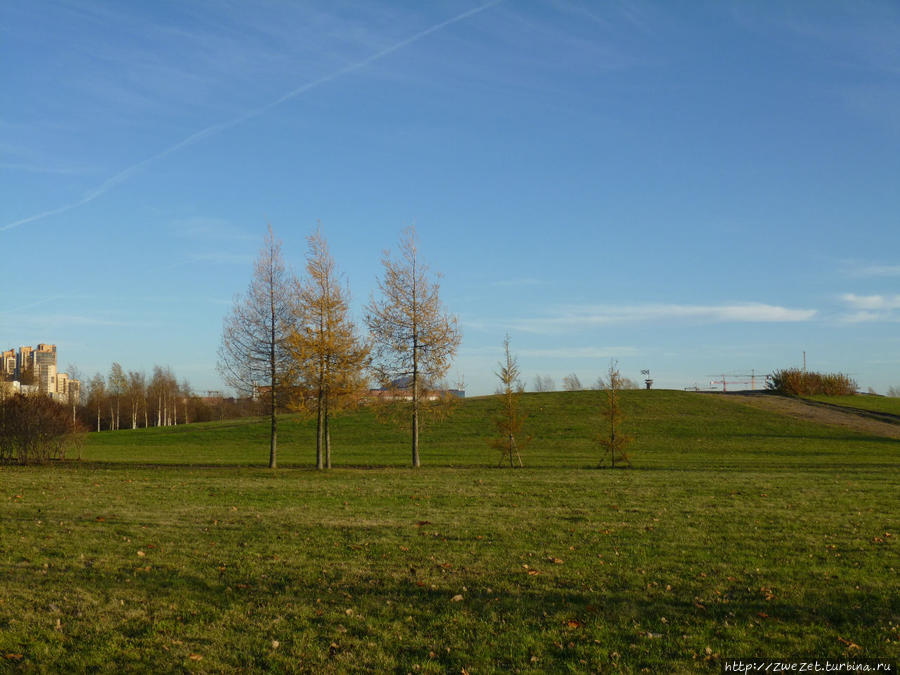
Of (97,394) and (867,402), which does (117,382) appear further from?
(867,402)

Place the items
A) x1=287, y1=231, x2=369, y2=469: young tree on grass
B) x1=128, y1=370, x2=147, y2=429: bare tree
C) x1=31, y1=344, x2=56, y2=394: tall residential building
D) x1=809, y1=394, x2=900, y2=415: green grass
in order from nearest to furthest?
x1=287, y1=231, x2=369, y2=469: young tree on grass < x1=809, y1=394, x2=900, y2=415: green grass < x1=128, y1=370, x2=147, y2=429: bare tree < x1=31, y1=344, x2=56, y2=394: tall residential building

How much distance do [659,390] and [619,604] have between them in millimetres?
62160

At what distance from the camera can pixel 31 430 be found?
94.0ft

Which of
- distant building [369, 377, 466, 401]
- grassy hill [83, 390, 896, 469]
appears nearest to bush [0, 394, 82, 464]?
grassy hill [83, 390, 896, 469]

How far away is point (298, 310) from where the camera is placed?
93.1 feet

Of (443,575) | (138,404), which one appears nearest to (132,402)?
(138,404)

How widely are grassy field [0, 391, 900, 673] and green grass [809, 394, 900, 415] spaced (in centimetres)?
4791

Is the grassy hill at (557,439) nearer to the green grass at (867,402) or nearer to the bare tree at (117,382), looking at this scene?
the green grass at (867,402)

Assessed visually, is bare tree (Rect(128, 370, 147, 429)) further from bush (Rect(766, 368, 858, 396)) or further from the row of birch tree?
bush (Rect(766, 368, 858, 396))

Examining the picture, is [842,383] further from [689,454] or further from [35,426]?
[35,426]

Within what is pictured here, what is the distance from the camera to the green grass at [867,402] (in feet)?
198

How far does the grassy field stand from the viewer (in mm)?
6137

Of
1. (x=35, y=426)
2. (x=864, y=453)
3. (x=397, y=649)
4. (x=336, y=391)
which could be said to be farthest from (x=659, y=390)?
(x=397, y=649)

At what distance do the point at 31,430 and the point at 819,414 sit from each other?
5485 cm
